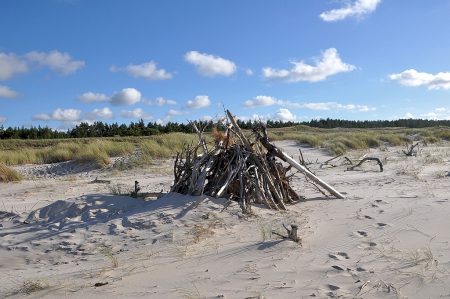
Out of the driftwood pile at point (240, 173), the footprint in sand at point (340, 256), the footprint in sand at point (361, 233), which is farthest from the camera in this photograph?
the driftwood pile at point (240, 173)

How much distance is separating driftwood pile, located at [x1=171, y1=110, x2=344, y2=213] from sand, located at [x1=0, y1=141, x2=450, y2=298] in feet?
0.80

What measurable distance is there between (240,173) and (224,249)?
172cm

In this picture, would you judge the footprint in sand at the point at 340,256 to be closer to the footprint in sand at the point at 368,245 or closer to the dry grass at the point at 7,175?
the footprint in sand at the point at 368,245

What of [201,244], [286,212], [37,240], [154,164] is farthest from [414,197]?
[154,164]

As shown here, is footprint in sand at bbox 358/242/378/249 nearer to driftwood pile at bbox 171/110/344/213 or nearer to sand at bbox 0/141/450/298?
sand at bbox 0/141/450/298

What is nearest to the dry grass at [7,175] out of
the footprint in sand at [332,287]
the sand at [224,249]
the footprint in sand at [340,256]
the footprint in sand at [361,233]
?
the sand at [224,249]

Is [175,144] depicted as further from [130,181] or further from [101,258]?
[101,258]

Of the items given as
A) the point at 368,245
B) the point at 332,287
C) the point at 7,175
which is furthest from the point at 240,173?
the point at 7,175

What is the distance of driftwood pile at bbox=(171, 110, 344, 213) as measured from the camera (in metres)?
6.15

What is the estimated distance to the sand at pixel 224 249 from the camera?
141 inches

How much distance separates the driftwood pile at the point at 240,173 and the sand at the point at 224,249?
0.80 feet

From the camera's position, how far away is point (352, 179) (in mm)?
9883

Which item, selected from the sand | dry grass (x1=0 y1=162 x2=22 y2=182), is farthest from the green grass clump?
the sand

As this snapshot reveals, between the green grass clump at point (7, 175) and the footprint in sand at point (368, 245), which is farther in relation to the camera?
the green grass clump at point (7, 175)
